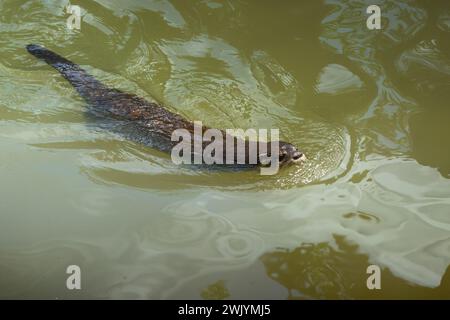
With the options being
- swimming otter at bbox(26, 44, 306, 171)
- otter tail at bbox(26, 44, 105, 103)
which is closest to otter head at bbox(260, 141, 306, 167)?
swimming otter at bbox(26, 44, 306, 171)

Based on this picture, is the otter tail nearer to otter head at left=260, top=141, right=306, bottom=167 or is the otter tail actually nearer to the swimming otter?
the swimming otter

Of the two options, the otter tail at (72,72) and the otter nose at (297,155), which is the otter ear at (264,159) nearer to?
the otter nose at (297,155)

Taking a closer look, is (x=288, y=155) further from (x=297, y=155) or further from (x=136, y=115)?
(x=136, y=115)

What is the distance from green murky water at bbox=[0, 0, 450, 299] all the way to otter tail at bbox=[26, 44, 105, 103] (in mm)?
112

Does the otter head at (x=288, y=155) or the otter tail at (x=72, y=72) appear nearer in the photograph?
the otter head at (x=288, y=155)

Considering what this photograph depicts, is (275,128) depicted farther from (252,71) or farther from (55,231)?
(55,231)

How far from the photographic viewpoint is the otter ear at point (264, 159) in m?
3.85

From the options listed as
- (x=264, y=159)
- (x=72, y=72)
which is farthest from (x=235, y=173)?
(x=72, y=72)

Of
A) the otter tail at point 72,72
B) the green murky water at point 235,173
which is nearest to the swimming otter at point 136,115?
the otter tail at point 72,72

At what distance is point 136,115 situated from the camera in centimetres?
448

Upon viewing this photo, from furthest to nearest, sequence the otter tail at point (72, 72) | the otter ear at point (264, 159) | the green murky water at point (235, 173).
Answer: the otter tail at point (72, 72) < the otter ear at point (264, 159) < the green murky water at point (235, 173)

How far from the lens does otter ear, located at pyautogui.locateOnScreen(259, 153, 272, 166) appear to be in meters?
3.85

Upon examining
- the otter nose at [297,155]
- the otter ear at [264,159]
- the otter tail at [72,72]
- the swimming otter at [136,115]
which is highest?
the otter tail at [72,72]

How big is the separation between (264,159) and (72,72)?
2434mm
